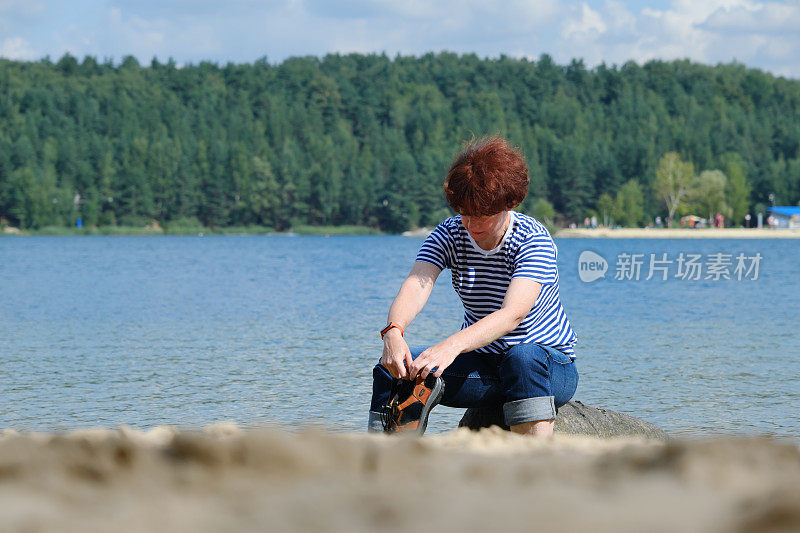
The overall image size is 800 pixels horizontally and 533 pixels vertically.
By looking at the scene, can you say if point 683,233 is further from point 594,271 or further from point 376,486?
point 376,486

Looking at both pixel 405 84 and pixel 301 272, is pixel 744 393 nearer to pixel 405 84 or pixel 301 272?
pixel 301 272

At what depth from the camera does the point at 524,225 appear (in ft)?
14.8

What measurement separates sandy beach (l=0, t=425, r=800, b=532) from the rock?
7.16 ft

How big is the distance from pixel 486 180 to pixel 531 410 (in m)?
1.10

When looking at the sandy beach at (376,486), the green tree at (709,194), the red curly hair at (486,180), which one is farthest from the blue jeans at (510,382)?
the green tree at (709,194)

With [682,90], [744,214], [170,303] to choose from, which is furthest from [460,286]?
[682,90]

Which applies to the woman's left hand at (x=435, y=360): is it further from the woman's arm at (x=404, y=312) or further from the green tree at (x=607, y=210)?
the green tree at (x=607, y=210)

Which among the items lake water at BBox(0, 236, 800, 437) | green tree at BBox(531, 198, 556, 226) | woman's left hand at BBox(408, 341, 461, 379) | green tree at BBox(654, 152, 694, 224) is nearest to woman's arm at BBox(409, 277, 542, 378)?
woman's left hand at BBox(408, 341, 461, 379)

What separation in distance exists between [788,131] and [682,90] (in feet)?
83.5

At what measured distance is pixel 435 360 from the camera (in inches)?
160

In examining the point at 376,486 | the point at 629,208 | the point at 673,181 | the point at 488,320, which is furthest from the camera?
the point at 673,181

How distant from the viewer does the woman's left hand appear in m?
4.08

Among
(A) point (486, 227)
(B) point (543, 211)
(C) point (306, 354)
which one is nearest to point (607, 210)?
(B) point (543, 211)

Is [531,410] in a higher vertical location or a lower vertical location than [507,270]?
lower
